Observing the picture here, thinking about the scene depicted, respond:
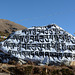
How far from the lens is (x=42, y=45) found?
19438 millimetres

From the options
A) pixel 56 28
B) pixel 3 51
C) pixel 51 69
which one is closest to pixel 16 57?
pixel 3 51

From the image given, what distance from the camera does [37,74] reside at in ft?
51.2

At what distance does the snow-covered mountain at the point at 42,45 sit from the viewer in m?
18.8

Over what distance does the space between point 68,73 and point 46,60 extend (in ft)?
11.7

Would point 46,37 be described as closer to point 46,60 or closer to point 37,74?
point 46,60

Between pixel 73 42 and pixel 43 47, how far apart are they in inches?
145

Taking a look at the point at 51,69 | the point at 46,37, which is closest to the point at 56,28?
the point at 46,37

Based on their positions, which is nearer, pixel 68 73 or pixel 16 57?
pixel 68 73

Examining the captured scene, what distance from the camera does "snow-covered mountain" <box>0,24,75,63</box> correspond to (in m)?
18.8

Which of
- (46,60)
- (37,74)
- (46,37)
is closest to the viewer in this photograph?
(37,74)

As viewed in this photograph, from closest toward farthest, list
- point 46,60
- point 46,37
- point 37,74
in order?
point 37,74 < point 46,60 < point 46,37

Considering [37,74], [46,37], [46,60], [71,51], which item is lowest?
[37,74]

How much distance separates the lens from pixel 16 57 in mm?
18938

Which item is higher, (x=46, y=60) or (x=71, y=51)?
(x=71, y=51)
